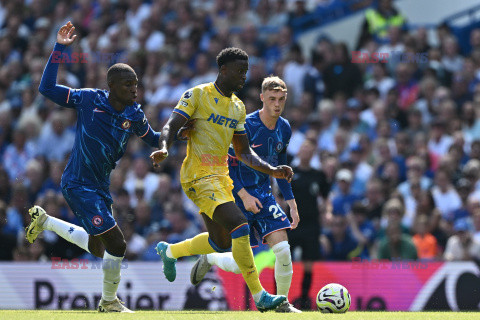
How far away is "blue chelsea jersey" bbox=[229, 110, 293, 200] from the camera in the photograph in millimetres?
9453

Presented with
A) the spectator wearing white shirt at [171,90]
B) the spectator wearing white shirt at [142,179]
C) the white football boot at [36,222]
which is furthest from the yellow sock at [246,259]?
Result: the spectator wearing white shirt at [171,90]

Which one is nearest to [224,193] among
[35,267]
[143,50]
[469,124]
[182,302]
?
[182,302]

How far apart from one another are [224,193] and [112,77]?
5.32ft

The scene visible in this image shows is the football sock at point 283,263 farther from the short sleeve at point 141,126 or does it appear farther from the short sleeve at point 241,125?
the short sleeve at point 141,126

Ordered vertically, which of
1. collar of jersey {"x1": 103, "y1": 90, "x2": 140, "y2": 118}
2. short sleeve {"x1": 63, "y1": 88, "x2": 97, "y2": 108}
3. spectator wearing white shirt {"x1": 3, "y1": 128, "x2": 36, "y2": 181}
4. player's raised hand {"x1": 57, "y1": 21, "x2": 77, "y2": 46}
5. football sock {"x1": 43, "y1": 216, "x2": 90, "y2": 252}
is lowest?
football sock {"x1": 43, "y1": 216, "x2": 90, "y2": 252}

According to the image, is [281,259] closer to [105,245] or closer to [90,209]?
[105,245]

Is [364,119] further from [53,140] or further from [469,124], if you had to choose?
[53,140]

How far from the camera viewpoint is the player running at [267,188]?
9227mm

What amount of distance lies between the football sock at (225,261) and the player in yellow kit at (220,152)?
0.51 metres

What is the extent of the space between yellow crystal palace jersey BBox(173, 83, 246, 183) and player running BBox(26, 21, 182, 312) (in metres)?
0.68

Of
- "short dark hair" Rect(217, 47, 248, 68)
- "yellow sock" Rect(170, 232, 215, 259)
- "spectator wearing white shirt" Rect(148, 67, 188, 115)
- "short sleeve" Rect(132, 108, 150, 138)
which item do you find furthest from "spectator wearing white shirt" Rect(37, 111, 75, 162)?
"short dark hair" Rect(217, 47, 248, 68)

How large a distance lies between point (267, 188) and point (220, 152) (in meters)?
0.96

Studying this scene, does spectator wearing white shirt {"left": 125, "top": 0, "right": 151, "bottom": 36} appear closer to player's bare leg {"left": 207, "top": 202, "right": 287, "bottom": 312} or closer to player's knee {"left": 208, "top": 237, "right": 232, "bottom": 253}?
player's knee {"left": 208, "top": 237, "right": 232, "bottom": 253}

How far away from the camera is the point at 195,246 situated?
9.45 m
